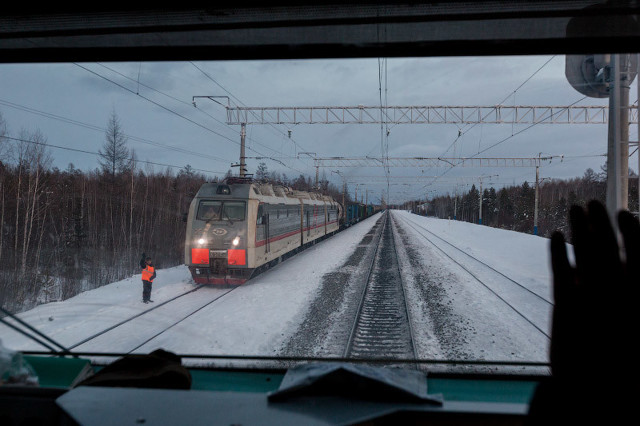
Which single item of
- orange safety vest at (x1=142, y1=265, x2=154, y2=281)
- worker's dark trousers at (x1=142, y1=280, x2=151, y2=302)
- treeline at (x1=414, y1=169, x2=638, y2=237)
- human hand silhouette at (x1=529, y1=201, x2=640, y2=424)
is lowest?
worker's dark trousers at (x1=142, y1=280, x2=151, y2=302)

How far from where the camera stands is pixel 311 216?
22.3 metres

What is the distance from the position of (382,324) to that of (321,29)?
690 centimetres

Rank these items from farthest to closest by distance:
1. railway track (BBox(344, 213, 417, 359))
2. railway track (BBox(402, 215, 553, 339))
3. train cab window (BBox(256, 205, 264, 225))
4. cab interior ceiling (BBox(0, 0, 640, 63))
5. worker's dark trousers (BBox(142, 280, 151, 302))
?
train cab window (BBox(256, 205, 264, 225)) < worker's dark trousers (BBox(142, 280, 151, 302)) < railway track (BBox(402, 215, 553, 339)) < railway track (BBox(344, 213, 417, 359)) < cab interior ceiling (BBox(0, 0, 640, 63))

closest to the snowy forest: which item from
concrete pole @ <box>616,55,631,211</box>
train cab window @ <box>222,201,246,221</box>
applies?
train cab window @ <box>222,201,246,221</box>

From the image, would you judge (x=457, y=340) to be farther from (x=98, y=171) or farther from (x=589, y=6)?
(x=98, y=171)

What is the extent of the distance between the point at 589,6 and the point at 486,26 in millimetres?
462

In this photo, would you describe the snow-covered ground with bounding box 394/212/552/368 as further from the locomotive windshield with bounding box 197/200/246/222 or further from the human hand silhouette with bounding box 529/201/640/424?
the locomotive windshield with bounding box 197/200/246/222

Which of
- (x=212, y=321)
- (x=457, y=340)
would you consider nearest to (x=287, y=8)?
(x=457, y=340)

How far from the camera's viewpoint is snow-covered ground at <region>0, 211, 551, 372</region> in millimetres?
5951

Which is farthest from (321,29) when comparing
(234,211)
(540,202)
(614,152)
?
(540,202)

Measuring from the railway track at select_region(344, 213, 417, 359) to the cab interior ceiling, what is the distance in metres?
4.61

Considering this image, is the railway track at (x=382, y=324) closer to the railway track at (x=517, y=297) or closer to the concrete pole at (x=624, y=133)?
the railway track at (x=517, y=297)

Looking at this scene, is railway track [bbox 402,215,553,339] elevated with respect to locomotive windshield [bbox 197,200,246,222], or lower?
lower

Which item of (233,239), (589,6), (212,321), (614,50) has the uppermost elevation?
(589,6)
